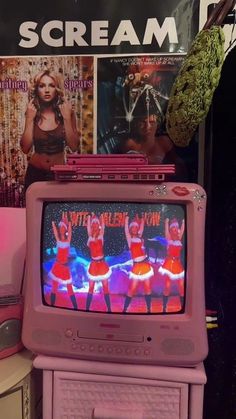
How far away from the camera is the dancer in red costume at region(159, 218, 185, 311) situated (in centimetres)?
118

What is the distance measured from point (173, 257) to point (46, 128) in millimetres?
781

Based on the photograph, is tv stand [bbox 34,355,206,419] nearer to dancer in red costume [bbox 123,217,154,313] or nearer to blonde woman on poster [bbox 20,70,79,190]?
dancer in red costume [bbox 123,217,154,313]

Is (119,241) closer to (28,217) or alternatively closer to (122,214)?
(122,214)

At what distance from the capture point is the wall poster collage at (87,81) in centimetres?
160

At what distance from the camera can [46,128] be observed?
1.69 m

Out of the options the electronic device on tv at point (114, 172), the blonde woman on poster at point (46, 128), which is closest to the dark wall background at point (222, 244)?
the electronic device on tv at point (114, 172)

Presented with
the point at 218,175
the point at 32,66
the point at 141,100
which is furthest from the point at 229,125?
the point at 32,66

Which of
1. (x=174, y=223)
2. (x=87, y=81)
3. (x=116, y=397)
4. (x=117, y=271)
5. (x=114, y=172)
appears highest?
(x=87, y=81)

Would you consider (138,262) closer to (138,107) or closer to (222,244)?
(222,244)

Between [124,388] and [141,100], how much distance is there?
974 mm

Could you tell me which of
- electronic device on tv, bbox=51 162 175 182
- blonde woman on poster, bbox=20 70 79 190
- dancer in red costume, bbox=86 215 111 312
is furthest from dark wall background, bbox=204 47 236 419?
blonde woman on poster, bbox=20 70 79 190

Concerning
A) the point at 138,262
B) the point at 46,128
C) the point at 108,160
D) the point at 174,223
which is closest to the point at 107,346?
the point at 138,262

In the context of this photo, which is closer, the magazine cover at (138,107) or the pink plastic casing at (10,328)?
the pink plastic casing at (10,328)

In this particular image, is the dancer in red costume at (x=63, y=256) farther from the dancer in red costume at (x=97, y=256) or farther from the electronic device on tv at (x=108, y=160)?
the electronic device on tv at (x=108, y=160)
